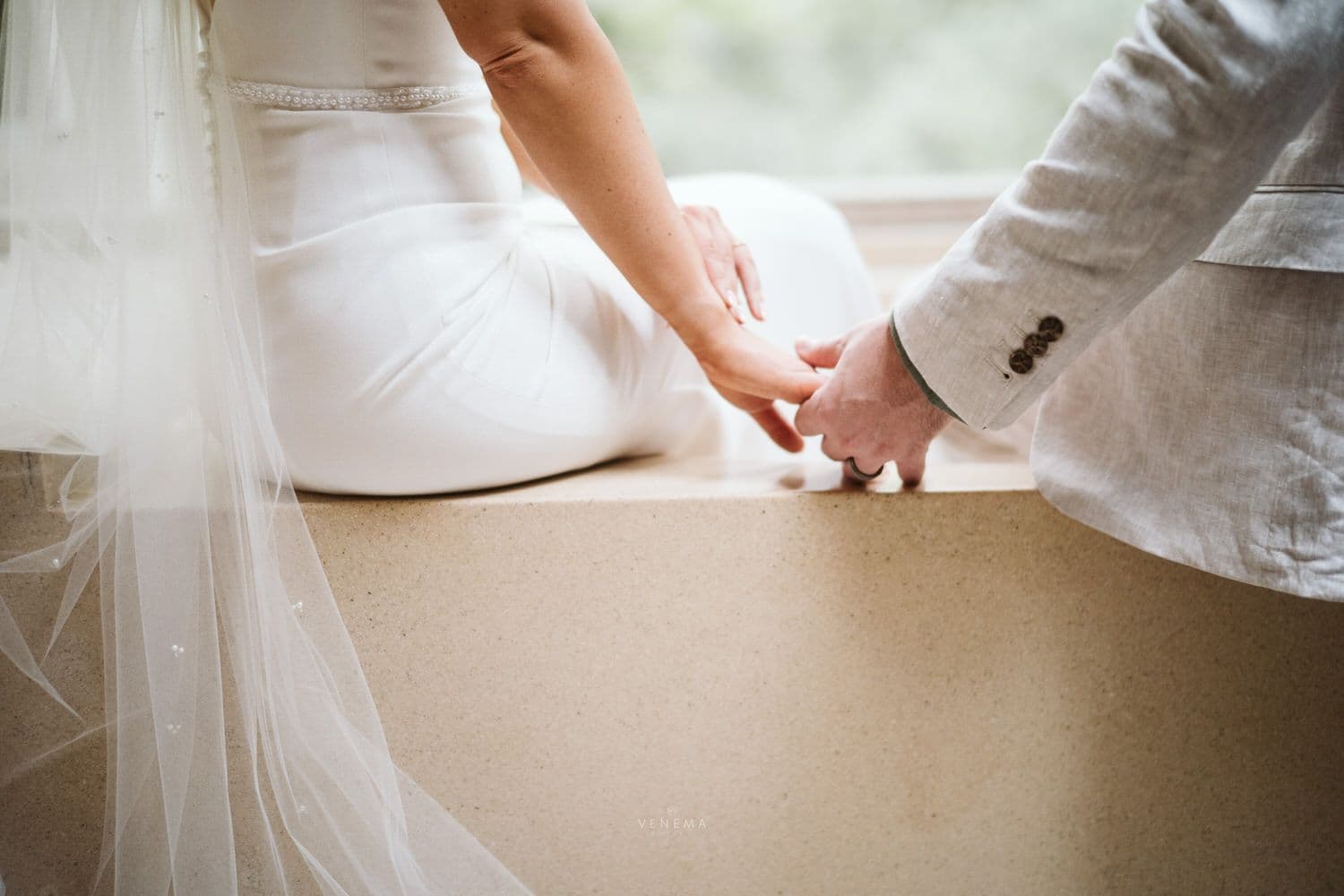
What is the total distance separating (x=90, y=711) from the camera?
722 millimetres

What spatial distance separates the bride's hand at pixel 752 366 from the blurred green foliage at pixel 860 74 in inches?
79.0

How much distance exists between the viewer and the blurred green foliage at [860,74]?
8.48ft

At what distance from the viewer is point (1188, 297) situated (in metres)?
0.63

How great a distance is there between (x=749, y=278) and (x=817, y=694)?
40cm

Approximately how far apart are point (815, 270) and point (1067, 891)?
682mm

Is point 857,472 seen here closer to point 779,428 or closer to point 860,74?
point 779,428

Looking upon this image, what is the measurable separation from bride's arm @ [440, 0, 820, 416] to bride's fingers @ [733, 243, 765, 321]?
74mm

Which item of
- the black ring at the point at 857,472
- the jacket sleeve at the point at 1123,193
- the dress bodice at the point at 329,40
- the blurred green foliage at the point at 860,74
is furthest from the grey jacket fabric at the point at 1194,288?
the blurred green foliage at the point at 860,74

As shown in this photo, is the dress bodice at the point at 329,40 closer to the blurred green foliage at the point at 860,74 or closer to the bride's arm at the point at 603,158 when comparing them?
the bride's arm at the point at 603,158

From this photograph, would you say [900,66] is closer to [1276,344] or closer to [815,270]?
[815,270]

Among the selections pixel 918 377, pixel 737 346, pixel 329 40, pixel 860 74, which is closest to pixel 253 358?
pixel 329 40

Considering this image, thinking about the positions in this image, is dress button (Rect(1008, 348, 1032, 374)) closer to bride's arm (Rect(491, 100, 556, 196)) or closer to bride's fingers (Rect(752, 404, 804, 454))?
bride's fingers (Rect(752, 404, 804, 454))

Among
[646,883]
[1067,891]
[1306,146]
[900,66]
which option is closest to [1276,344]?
[1306,146]

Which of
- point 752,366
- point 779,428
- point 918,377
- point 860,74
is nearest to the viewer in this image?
point 918,377
